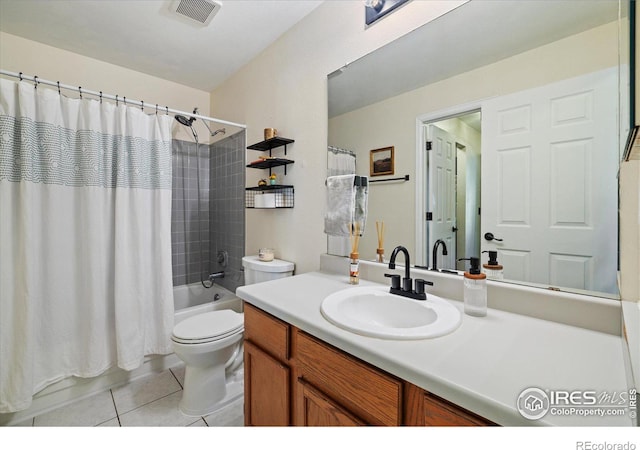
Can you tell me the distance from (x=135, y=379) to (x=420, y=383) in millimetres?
2030

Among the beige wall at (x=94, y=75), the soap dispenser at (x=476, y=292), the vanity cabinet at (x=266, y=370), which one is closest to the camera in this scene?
the soap dispenser at (x=476, y=292)

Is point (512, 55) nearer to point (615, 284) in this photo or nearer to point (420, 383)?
point (615, 284)

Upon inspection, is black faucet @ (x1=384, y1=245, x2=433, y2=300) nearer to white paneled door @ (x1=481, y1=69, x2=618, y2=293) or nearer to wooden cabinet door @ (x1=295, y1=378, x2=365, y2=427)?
white paneled door @ (x1=481, y1=69, x2=618, y2=293)

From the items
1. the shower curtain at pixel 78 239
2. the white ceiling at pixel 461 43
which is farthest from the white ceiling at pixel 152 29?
the white ceiling at pixel 461 43

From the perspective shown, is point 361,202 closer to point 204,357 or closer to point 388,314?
point 388,314

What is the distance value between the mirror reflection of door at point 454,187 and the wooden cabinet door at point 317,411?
68 centimetres

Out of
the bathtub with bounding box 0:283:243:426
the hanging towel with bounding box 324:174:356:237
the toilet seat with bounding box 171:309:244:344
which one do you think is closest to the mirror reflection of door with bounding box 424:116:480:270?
the hanging towel with bounding box 324:174:356:237

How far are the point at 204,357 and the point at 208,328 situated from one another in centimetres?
15

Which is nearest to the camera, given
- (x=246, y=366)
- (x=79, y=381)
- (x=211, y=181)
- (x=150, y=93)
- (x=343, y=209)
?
(x=246, y=366)

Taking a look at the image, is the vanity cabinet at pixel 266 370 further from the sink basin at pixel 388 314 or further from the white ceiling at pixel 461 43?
the white ceiling at pixel 461 43

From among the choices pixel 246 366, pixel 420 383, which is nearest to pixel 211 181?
pixel 246 366

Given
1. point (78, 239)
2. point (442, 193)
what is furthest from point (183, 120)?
point (442, 193)

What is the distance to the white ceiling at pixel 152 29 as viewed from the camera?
64.2 inches
